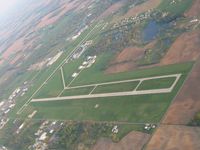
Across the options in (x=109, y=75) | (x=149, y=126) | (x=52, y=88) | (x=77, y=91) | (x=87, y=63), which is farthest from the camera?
(x=87, y=63)

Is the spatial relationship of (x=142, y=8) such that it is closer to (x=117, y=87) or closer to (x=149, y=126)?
(x=117, y=87)

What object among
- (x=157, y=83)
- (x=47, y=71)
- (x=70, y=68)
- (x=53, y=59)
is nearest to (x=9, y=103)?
(x=47, y=71)

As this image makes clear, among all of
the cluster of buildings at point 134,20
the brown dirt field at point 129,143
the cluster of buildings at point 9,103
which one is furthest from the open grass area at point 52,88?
the brown dirt field at point 129,143

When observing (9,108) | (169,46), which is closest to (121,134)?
(169,46)

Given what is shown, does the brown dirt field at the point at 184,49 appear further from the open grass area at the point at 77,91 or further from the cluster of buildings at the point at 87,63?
the cluster of buildings at the point at 87,63

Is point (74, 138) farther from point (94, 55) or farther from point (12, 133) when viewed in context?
point (94, 55)

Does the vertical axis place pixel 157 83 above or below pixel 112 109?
above
